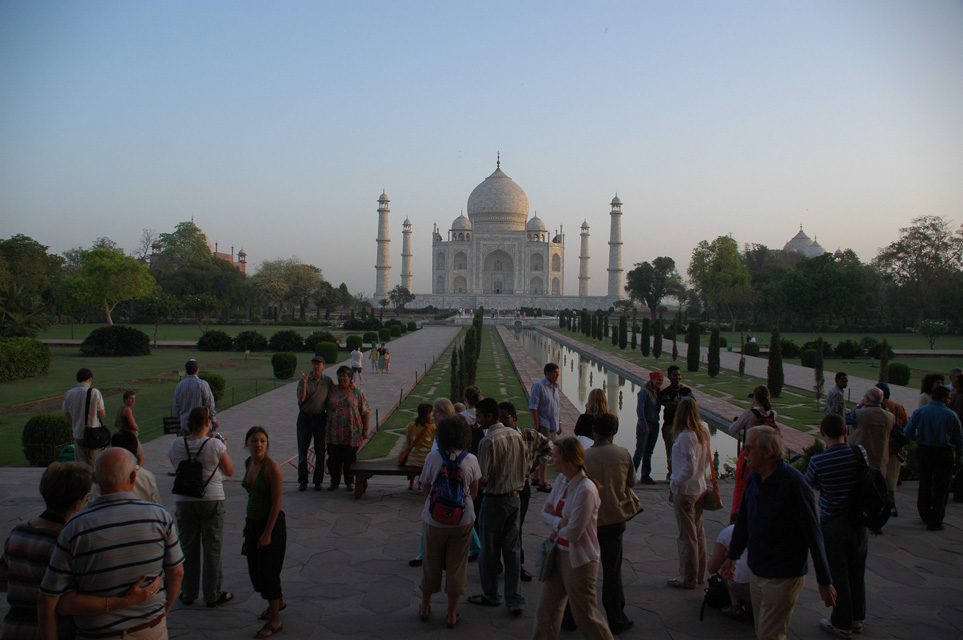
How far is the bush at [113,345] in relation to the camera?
1803 centimetres

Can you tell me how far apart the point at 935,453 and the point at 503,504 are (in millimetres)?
3323

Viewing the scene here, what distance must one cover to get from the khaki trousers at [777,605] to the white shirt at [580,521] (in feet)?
2.18

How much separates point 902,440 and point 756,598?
2.78 meters

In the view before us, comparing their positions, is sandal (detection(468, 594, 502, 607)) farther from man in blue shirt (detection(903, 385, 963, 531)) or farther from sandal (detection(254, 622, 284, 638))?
man in blue shirt (detection(903, 385, 963, 531))

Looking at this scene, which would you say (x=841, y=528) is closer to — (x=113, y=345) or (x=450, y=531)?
(x=450, y=531)

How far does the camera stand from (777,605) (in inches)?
103

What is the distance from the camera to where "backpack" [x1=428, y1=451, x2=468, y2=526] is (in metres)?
3.15

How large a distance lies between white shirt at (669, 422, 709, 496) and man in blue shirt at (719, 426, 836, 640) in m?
0.87

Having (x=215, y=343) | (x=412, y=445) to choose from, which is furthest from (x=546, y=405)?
(x=215, y=343)

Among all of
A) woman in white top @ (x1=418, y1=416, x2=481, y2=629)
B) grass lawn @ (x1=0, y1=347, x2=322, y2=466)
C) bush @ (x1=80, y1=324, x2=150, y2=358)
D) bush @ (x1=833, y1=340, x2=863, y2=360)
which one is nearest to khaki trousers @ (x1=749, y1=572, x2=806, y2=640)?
woman in white top @ (x1=418, y1=416, x2=481, y2=629)

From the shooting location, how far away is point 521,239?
58.8 meters

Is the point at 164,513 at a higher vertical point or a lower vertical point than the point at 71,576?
higher

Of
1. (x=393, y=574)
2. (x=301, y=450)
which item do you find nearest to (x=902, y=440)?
(x=393, y=574)

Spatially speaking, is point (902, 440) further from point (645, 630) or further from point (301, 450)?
point (301, 450)
